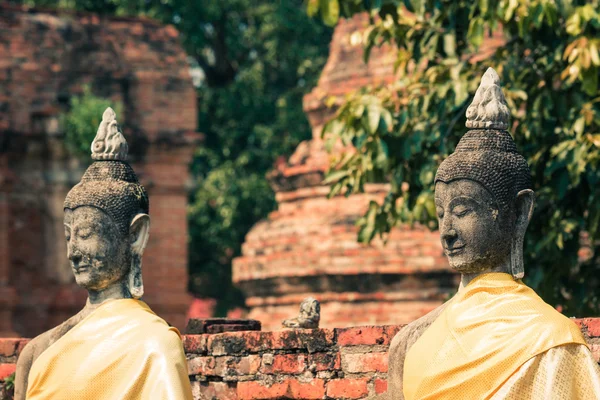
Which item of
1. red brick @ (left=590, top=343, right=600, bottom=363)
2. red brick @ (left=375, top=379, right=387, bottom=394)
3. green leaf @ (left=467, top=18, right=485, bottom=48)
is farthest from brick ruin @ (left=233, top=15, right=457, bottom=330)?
red brick @ (left=590, top=343, right=600, bottom=363)

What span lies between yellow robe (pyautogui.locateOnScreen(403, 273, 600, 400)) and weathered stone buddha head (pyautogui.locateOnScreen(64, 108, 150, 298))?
3.74 feet

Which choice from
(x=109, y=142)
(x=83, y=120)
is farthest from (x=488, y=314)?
(x=83, y=120)

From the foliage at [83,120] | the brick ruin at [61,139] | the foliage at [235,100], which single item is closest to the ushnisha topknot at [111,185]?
the foliage at [83,120]

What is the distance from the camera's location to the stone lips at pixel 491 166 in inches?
194

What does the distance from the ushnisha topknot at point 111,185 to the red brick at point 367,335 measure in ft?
3.65

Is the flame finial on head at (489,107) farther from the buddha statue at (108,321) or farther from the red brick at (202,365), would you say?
the red brick at (202,365)

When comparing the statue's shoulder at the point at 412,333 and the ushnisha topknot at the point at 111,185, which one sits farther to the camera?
the ushnisha topknot at the point at 111,185

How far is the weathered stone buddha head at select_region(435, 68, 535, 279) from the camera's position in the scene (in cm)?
488

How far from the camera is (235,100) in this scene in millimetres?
21438

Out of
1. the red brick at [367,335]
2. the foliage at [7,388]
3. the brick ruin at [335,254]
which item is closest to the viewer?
the red brick at [367,335]

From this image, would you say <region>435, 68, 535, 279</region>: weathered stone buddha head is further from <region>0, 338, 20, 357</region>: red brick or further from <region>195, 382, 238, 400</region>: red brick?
<region>0, 338, 20, 357</region>: red brick

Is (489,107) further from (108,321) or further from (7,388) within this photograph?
(7,388)

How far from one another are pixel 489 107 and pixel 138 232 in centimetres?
134

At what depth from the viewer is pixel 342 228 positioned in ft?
45.2
